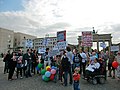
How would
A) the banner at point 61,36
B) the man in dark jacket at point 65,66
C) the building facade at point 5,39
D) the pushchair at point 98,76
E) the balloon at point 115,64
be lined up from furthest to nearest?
the building facade at point 5,39
the banner at point 61,36
the balloon at point 115,64
the pushchair at point 98,76
the man in dark jacket at point 65,66

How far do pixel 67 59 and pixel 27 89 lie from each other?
8.63 feet

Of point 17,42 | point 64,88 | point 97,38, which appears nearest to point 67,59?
point 64,88

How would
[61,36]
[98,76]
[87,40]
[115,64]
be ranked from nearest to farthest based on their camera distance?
1. [98,76]
2. [115,64]
3. [61,36]
4. [87,40]

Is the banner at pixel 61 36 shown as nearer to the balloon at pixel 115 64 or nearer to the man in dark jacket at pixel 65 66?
the man in dark jacket at pixel 65 66

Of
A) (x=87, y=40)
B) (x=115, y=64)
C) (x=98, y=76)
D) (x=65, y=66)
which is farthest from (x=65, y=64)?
(x=87, y=40)

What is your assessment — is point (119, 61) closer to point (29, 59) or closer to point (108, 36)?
point (29, 59)

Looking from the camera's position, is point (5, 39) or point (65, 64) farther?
point (5, 39)

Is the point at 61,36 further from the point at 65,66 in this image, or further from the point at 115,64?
the point at 115,64

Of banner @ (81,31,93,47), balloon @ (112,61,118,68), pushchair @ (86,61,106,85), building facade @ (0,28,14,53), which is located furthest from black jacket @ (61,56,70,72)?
building facade @ (0,28,14,53)

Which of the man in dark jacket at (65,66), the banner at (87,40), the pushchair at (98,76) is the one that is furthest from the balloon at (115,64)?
the man in dark jacket at (65,66)

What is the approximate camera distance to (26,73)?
1202 cm

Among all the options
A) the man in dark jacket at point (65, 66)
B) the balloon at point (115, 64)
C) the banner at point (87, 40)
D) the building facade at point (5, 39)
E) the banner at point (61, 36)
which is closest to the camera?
the man in dark jacket at point (65, 66)

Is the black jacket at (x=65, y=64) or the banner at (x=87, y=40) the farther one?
the banner at (x=87, y=40)

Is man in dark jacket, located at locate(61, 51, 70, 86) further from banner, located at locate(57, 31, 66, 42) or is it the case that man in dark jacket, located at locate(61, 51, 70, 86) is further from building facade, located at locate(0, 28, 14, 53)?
building facade, located at locate(0, 28, 14, 53)
